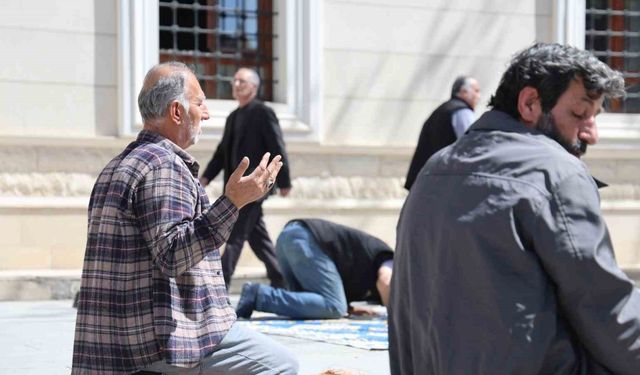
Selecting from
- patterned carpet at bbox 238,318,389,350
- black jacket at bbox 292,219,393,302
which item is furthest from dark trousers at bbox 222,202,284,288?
black jacket at bbox 292,219,393,302

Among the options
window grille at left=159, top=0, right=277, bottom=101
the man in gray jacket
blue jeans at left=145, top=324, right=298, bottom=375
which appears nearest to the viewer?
the man in gray jacket

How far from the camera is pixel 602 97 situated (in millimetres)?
2879

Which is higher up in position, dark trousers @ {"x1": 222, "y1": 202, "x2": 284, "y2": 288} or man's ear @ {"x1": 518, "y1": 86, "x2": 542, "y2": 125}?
man's ear @ {"x1": 518, "y1": 86, "x2": 542, "y2": 125}

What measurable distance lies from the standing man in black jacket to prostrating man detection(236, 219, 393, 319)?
114cm

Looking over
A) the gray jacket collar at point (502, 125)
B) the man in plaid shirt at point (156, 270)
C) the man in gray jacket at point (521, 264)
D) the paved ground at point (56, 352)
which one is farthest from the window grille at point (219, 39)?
the man in gray jacket at point (521, 264)

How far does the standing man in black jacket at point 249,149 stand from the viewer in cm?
956

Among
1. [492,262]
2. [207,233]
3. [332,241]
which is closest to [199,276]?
[207,233]

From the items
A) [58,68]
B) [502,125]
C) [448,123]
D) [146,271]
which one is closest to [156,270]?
[146,271]

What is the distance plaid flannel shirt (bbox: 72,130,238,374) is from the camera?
377 cm

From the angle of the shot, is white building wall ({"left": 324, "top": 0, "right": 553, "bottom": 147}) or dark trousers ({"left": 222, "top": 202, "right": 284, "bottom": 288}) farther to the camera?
white building wall ({"left": 324, "top": 0, "right": 553, "bottom": 147})

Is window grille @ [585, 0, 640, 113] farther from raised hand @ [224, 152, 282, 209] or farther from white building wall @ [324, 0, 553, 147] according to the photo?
raised hand @ [224, 152, 282, 209]

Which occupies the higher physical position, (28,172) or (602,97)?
(602,97)

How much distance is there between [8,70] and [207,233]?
23.7 feet

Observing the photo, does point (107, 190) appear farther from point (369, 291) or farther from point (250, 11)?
point (250, 11)
